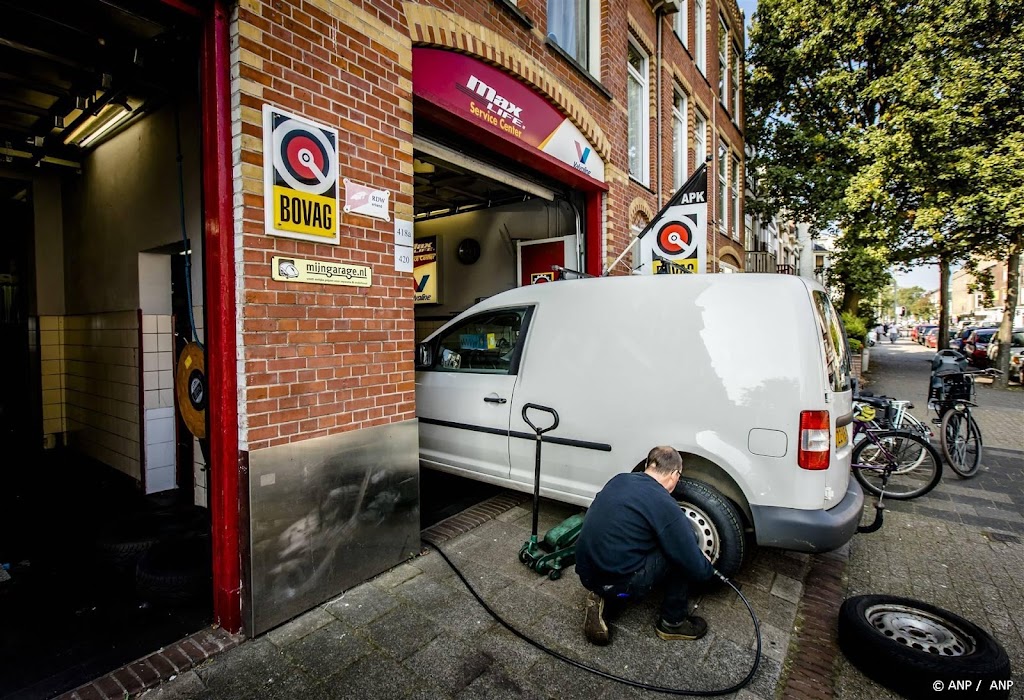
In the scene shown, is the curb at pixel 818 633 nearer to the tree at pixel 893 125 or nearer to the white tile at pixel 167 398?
the white tile at pixel 167 398

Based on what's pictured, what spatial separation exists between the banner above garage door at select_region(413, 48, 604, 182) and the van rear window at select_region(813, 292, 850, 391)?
→ 3.43 meters

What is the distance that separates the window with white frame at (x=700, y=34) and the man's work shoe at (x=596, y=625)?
43.4 feet

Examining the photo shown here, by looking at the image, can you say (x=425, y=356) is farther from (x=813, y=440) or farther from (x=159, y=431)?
(x=813, y=440)

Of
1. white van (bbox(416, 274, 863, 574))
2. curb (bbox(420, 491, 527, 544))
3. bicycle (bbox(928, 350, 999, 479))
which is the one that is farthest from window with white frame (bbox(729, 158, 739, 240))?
curb (bbox(420, 491, 527, 544))

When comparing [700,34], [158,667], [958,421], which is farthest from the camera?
[700,34]

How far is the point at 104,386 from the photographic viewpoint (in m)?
5.79

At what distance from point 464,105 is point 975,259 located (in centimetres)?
1738

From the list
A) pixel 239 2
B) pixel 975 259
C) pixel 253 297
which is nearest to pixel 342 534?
pixel 253 297

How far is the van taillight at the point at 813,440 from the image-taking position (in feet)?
10.4

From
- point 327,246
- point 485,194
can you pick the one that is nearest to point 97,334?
point 327,246

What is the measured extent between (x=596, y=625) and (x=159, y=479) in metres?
4.58

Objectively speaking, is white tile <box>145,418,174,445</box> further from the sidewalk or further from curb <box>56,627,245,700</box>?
the sidewalk

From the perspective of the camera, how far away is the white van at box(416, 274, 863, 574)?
10.6 ft

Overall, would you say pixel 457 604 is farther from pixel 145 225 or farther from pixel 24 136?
pixel 24 136
